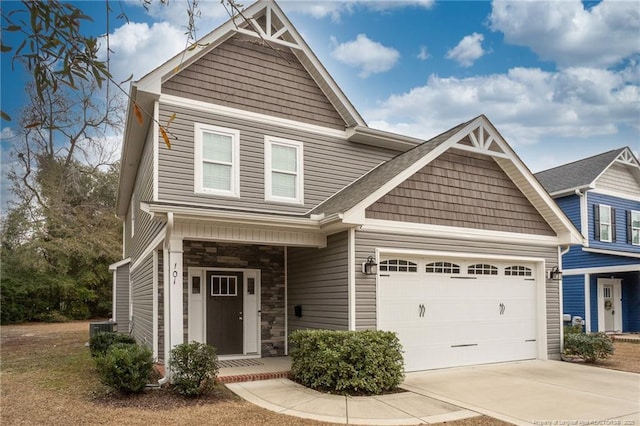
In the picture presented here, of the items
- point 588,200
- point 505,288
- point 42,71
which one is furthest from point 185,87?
point 588,200

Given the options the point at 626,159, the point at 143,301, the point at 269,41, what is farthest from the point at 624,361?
the point at 626,159

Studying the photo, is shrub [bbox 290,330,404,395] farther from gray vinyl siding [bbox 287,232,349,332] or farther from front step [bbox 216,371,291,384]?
gray vinyl siding [bbox 287,232,349,332]

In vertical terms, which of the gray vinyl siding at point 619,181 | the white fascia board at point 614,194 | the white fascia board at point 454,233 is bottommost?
the white fascia board at point 454,233

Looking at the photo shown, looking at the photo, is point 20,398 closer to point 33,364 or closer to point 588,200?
point 33,364

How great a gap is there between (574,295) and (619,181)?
5.39 meters

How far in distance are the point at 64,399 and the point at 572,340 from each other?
1028 cm

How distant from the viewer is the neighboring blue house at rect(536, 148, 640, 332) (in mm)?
18750

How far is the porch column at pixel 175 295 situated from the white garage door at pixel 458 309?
3.68m

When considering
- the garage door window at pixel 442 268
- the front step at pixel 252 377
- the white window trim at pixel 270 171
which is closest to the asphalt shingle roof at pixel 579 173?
the garage door window at pixel 442 268

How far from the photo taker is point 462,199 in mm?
10734

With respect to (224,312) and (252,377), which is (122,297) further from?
(252,377)

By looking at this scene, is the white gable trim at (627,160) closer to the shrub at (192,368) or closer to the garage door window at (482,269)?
the garage door window at (482,269)

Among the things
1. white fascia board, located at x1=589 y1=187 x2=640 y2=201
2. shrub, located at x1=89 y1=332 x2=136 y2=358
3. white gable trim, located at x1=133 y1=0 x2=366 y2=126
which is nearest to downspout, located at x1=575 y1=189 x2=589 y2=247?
white fascia board, located at x1=589 y1=187 x2=640 y2=201

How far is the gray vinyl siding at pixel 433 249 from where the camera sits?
9.34m
